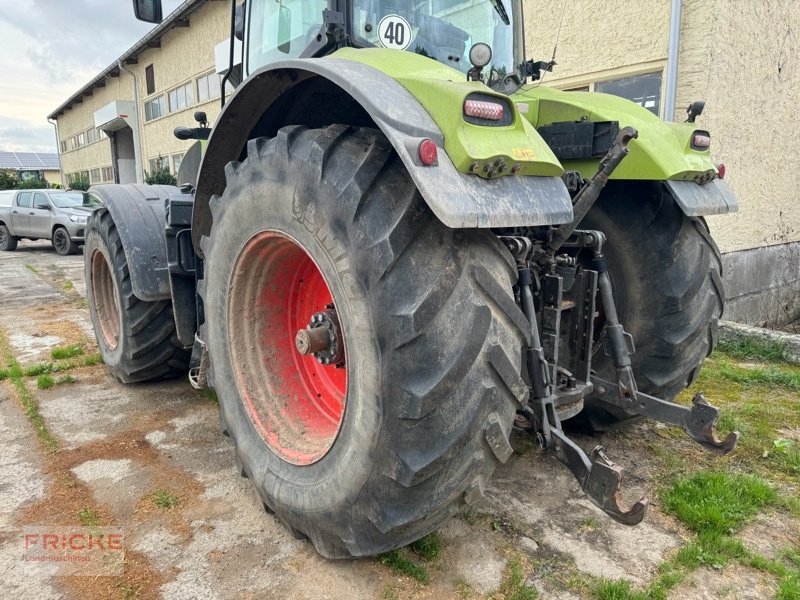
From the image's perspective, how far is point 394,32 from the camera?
2645mm

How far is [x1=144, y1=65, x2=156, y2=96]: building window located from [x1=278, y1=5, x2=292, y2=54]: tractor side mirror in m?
21.8

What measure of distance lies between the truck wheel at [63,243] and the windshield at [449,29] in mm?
12775

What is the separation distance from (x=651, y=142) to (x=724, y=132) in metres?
4.15

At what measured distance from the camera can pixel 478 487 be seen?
186cm

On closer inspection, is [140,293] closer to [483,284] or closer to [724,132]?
[483,284]

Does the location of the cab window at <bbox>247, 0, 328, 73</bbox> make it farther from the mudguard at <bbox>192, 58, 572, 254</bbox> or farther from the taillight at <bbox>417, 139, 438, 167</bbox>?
the taillight at <bbox>417, 139, 438, 167</bbox>

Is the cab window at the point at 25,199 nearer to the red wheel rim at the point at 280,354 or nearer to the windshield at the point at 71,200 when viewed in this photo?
the windshield at the point at 71,200

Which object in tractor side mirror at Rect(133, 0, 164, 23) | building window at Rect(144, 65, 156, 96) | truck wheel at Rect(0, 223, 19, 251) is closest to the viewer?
tractor side mirror at Rect(133, 0, 164, 23)

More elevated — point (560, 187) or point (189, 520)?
point (560, 187)

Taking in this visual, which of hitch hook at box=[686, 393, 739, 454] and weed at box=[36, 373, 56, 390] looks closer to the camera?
hitch hook at box=[686, 393, 739, 454]

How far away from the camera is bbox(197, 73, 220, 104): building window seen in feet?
56.9

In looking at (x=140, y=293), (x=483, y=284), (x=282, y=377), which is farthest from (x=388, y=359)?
(x=140, y=293)

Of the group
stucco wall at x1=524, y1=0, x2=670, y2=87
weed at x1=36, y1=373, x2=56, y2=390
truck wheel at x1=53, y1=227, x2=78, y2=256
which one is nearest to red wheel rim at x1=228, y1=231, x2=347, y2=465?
weed at x1=36, y1=373, x2=56, y2=390

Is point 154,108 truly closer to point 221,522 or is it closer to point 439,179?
point 221,522
